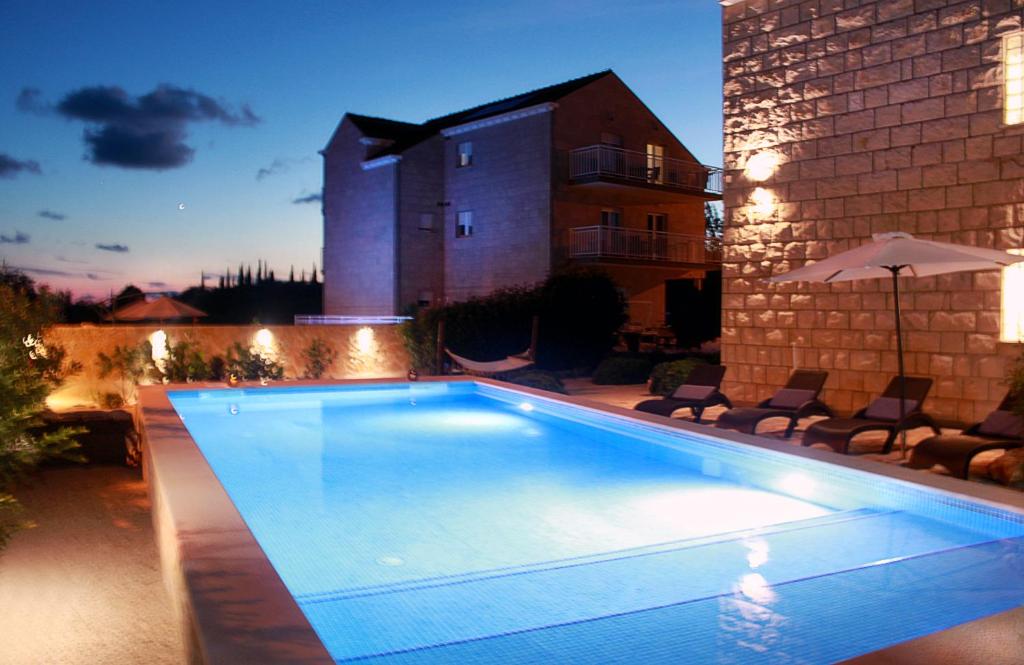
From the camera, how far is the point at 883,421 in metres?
7.63

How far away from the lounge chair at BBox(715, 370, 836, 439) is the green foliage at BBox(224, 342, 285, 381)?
25.0 ft

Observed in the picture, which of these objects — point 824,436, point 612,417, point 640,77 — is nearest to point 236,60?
point 640,77

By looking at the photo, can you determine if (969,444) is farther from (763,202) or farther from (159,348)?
(159,348)

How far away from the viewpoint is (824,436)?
7.32 meters

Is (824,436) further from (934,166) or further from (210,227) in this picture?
(210,227)

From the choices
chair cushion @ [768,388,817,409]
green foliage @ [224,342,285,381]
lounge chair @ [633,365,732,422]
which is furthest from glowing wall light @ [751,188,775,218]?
green foliage @ [224,342,285,381]

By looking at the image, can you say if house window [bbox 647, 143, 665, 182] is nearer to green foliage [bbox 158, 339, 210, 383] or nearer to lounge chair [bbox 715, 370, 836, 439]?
green foliage [bbox 158, 339, 210, 383]

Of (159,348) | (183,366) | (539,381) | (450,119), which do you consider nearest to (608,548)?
(539,381)

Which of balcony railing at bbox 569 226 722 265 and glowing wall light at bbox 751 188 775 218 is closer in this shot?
glowing wall light at bbox 751 188 775 218

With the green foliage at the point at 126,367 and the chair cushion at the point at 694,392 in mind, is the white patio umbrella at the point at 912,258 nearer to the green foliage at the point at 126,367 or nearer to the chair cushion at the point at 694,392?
the chair cushion at the point at 694,392

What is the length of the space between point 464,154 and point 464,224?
80.1 inches

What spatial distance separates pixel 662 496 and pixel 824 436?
1.84 meters

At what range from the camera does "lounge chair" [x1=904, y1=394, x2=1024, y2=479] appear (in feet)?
20.3

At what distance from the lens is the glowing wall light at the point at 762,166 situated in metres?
10.7
